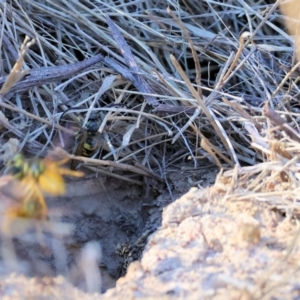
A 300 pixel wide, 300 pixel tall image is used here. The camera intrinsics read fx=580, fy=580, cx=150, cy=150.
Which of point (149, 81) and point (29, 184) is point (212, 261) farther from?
point (149, 81)

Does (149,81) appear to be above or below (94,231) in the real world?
above

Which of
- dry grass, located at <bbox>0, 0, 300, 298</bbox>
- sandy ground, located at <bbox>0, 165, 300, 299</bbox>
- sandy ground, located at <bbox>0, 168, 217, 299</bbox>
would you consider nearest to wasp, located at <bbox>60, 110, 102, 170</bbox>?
dry grass, located at <bbox>0, 0, 300, 298</bbox>

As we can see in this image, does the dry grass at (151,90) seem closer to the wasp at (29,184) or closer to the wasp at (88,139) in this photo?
the wasp at (88,139)

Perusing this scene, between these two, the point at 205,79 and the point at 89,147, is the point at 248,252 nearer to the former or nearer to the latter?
Answer: the point at 89,147

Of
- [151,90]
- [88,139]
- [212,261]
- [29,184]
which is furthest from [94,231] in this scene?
[212,261]

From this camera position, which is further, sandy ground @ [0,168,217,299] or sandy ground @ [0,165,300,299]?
sandy ground @ [0,168,217,299]

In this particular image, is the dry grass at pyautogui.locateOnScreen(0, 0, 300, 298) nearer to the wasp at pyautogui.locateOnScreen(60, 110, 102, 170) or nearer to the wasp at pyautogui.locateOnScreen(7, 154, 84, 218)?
the wasp at pyautogui.locateOnScreen(60, 110, 102, 170)

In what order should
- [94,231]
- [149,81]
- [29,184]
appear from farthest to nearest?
[149,81] < [94,231] < [29,184]

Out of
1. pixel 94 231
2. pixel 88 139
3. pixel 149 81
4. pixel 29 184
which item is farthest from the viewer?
pixel 149 81

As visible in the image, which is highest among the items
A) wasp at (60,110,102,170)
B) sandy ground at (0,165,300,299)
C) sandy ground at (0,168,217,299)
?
sandy ground at (0,165,300,299)

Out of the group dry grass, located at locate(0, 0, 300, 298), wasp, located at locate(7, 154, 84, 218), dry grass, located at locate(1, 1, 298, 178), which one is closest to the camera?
wasp, located at locate(7, 154, 84, 218)

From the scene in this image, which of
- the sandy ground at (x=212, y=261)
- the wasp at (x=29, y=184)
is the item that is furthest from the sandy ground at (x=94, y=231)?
the sandy ground at (x=212, y=261)

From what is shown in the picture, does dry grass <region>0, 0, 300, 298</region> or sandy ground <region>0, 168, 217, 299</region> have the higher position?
dry grass <region>0, 0, 300, 298</region>
